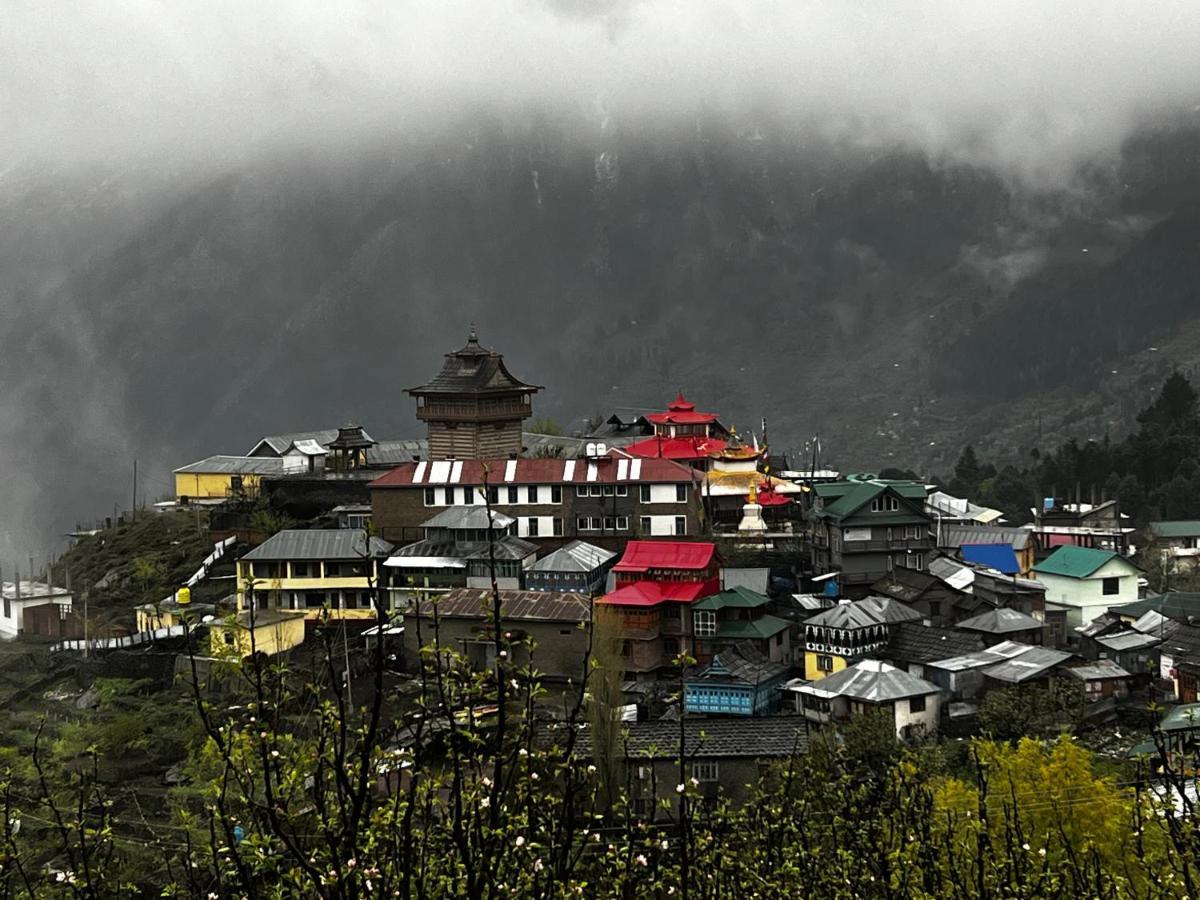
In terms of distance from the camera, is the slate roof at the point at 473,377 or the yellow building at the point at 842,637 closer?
the yellow building at the point at 842,637

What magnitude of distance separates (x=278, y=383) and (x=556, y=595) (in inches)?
4360

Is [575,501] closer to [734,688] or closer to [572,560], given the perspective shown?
[572,560]

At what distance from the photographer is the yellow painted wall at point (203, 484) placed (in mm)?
56625

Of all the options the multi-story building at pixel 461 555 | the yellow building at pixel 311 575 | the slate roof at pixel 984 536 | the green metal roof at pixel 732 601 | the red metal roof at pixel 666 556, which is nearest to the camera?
the green metal roof at pixel 732 601

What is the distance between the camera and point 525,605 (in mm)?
36250

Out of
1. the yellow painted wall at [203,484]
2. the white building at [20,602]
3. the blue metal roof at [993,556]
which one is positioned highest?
the yellow painted wall at [203,484]

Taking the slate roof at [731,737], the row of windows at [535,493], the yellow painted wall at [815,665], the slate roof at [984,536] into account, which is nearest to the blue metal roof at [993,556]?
the slate roof at [984,536]

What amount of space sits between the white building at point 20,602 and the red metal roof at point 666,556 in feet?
64.4

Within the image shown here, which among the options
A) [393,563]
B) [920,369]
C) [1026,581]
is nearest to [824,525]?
[1026,581]

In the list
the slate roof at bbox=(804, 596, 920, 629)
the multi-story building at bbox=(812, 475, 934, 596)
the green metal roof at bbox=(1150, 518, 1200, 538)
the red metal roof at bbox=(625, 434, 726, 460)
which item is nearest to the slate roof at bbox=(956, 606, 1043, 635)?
the slate roof at bbox=(804, 596, 920, 629)

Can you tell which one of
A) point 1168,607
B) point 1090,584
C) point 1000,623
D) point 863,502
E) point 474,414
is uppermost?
point 474,414

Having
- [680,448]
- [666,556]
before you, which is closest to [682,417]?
[680,448]

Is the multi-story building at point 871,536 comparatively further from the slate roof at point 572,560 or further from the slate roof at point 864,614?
the slate roof at point 572,560

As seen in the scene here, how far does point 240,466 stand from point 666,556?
25602 mm
